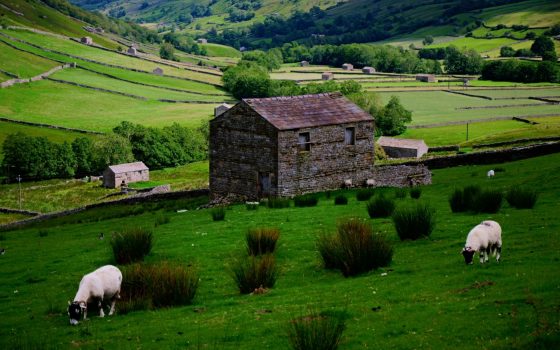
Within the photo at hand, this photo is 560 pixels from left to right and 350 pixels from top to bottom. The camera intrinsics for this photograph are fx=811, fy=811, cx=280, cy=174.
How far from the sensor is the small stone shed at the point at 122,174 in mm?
97312

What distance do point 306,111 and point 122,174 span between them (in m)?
56.8

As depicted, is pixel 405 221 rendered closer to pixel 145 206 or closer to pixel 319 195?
pixel 319 195

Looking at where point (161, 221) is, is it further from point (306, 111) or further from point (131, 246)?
point (306, 111)

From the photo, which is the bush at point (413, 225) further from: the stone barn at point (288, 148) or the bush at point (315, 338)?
the stone barn at point (288, 148)

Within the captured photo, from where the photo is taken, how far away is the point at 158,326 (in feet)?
54.2

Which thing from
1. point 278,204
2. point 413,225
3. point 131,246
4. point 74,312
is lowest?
point 74,312

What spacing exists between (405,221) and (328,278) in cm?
406

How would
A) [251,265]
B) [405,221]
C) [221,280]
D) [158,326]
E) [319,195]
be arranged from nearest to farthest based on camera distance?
[158,326]
[251,265]
[221,280]
[405,221]
[319,195]

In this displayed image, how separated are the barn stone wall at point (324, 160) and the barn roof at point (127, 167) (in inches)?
2205

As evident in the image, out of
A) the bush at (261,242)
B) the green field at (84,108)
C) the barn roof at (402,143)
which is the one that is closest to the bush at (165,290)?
the bush at (261,242)

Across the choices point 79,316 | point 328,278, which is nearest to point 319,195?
point 328,278

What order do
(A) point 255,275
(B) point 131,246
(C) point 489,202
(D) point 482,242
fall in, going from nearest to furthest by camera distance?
(D) point 482,242, (A) point 255,275, (B) point 131,246, (C) point 489,202

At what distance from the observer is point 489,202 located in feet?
84.1

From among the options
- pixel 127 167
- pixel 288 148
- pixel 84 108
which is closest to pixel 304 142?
pixel 288 148
